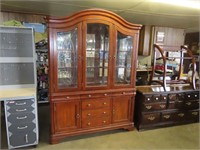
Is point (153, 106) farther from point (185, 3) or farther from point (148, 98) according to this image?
point (185, 3)

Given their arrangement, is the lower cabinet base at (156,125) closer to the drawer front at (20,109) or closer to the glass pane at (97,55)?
the glass pane at (97,55)

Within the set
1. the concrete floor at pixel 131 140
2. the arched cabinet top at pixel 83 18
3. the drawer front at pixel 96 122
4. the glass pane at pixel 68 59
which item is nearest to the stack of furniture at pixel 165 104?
the concrete floor at pixel 131 140

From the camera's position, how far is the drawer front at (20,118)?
7.16 feet

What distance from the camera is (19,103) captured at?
219cm

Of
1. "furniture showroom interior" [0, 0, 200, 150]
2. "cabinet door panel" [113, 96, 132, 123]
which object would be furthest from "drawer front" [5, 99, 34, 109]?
"cabinet door panel" [113, 96, 132, 123]

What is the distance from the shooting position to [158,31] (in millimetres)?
4664

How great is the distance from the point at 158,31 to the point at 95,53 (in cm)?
282

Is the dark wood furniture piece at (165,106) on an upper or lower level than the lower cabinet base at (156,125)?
upper

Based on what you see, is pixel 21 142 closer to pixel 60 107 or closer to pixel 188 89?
pixel 60 107

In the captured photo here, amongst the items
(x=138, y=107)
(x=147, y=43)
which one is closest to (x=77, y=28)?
(x=138, y=107)

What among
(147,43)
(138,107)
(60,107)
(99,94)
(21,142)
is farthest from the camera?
(147,43)

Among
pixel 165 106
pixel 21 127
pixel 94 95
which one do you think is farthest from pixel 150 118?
pixel 21 127

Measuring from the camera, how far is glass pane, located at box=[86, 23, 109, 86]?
8.35 ft

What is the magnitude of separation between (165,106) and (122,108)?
85 centimetres
